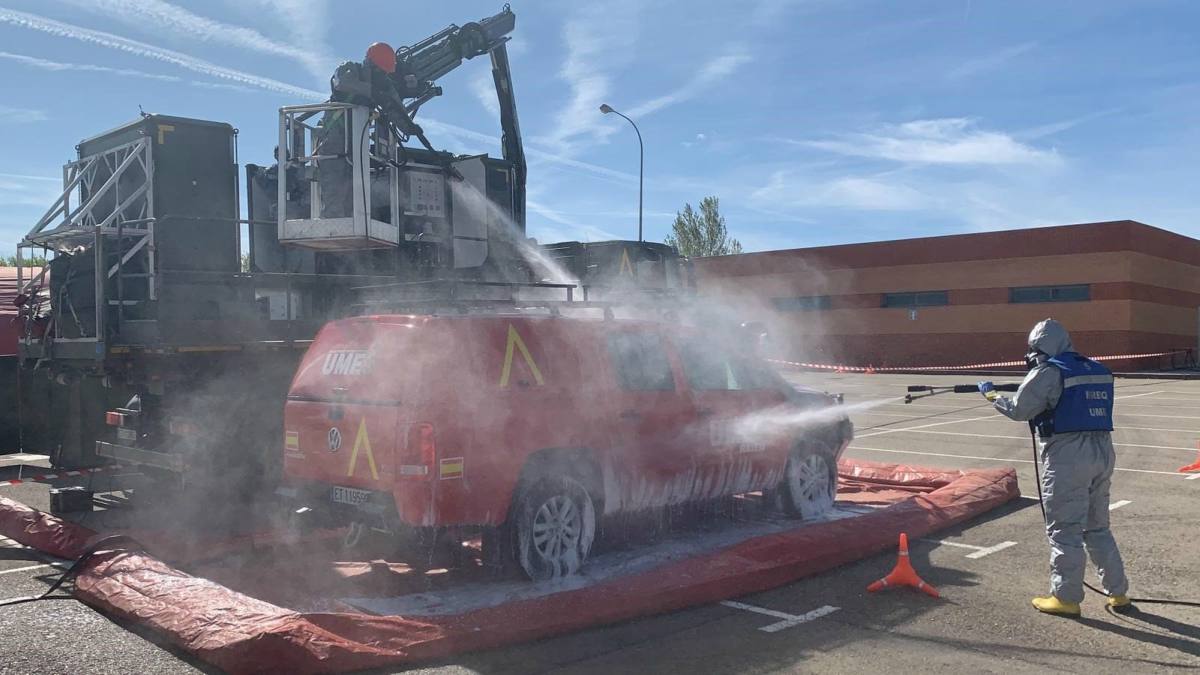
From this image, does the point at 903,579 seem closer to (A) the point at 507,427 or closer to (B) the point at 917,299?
(A) the point at 507,427

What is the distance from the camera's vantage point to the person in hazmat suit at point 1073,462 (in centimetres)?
589

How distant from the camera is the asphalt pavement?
494 centimetres

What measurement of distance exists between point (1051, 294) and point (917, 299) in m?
5.76

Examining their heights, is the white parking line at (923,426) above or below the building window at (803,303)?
below

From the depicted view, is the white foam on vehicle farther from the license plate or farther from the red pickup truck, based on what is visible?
the license plate

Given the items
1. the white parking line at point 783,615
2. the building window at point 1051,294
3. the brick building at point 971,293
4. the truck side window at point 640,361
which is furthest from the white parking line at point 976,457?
the building window at point 1051,294

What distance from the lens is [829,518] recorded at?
344 inches

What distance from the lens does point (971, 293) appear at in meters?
42.1

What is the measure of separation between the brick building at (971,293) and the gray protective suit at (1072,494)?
1159 inches

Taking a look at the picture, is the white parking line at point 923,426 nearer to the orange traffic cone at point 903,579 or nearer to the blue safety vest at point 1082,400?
the orange traffic cone at point 903,579

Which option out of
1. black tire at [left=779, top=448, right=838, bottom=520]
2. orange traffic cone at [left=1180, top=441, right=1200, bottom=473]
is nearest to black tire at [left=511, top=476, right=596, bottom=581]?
black tire at [left=779, top=448, right=838, bottom=520]

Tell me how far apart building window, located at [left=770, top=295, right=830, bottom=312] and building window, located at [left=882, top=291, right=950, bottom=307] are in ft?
9.96

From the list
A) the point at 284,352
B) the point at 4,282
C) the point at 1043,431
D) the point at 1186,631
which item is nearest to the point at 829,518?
the point at 1043,431

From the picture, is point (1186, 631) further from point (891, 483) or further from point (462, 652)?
point (891, 483)
